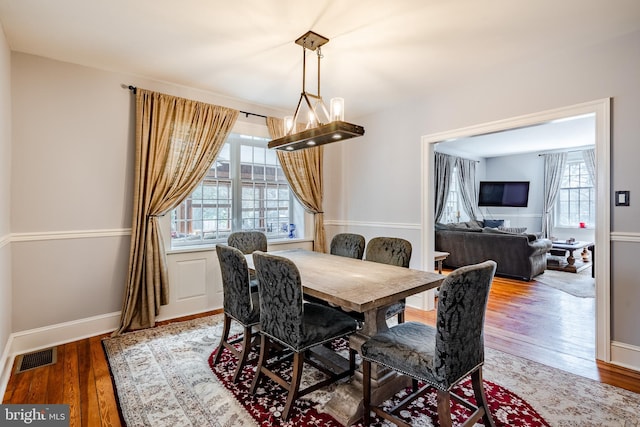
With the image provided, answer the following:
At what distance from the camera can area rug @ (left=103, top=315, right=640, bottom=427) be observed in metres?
1.89

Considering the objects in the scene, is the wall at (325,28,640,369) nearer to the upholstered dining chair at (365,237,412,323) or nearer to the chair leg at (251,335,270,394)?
the upholstered dining chair at (365,237,412,323)

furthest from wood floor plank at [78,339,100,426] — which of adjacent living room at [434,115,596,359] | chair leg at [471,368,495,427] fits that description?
adjacent living room at [434,115,596,359]

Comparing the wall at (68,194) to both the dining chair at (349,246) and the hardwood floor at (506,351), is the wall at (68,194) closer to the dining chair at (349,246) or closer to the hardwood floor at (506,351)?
the hardwood floor at (506,351)

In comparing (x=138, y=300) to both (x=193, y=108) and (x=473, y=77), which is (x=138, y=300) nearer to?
(x=193, y=108)

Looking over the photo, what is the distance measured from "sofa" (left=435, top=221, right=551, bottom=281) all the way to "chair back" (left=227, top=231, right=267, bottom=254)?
14.0 ft

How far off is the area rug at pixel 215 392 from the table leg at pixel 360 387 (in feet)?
0.42

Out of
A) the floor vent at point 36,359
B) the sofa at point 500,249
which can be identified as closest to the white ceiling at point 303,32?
the floor vent at point 36,359

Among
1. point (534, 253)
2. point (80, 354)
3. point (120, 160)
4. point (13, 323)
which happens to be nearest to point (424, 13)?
point (120, 160)

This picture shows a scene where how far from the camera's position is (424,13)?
2207mm

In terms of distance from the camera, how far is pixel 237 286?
230 centimetres

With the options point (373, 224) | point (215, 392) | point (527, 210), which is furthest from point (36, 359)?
point (527, 210)

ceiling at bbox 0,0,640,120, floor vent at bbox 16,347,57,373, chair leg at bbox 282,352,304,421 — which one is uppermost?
ceiling at bbox 0,0,640,120

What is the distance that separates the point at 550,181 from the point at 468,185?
197 cm

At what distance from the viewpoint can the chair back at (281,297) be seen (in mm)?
1837
